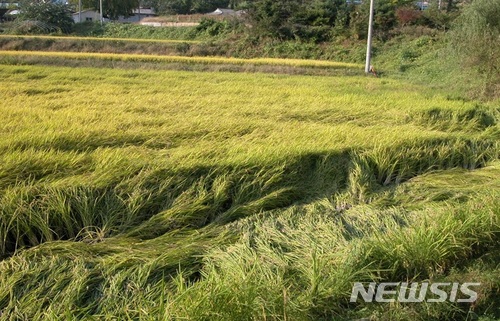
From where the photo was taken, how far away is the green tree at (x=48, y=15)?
29281 mm

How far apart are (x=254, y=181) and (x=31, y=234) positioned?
6.40 feet

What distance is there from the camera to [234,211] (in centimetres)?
392

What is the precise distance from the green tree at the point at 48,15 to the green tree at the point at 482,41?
25.9 metres

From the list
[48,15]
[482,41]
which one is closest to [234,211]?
[482,41]

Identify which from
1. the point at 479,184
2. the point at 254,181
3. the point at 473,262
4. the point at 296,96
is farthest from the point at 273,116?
the point at 473,262

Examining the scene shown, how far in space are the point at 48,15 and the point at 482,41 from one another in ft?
90.6

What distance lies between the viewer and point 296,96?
8648 mm

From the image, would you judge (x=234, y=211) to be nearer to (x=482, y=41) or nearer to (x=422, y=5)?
(x=482, y=41)

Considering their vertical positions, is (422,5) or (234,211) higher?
(422,5)

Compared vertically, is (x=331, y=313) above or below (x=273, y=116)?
below

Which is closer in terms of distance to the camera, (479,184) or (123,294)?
(123,294)

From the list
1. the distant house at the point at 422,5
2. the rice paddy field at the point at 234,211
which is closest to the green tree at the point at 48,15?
the distant house at the point at 422,5

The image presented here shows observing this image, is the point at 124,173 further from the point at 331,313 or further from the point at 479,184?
the point at 479,184

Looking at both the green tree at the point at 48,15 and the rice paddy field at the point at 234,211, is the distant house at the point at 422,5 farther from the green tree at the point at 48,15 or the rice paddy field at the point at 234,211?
the green tree at the point at 48,15
